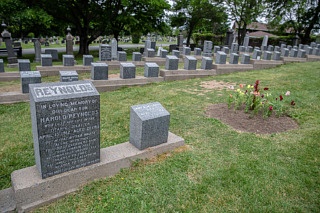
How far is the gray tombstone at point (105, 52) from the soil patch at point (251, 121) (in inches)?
326

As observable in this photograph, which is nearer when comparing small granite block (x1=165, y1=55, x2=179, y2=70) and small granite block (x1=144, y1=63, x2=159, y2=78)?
small granite block (x1=144, y1=63, x2=159, y2=78)

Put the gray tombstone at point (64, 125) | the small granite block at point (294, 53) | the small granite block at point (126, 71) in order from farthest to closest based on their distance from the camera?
the small granite block at point (294, 53) < the small granite block at point (126, 71) < the gray tombstone at point (64, 125)

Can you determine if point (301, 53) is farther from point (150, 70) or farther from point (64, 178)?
point (64, 178)

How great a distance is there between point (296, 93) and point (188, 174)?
6611mm

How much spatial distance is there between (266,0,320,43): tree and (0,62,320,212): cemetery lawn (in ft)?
84.9

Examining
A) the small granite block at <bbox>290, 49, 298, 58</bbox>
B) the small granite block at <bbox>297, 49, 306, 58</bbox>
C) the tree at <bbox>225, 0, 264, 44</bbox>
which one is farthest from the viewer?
the tree at <bbox>225, 0, 264, 44</bbox>

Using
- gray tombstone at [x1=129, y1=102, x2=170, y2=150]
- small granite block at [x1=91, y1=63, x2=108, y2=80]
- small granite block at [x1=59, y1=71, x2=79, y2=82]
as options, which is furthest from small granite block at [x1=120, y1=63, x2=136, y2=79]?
gray tombstone at [x1=129, y1=102, x2=170, y2=150]

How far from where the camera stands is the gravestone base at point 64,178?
2977 millimetres

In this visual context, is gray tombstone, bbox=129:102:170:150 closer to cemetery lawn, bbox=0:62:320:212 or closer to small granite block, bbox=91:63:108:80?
cemetery lawn, bbox=0:62:320:212

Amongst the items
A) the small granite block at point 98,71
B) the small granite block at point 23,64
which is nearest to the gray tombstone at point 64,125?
the small granite block at point 98,71

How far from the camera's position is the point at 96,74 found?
8773mm

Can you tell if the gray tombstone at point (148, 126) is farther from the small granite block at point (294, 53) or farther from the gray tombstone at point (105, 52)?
the small granite block at point (294, 53)

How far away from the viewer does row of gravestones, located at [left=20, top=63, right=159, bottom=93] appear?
24.1 feet

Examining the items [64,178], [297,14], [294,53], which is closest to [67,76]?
[64,178]
